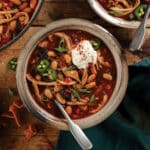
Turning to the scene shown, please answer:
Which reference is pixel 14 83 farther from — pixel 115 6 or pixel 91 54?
pixel 115 6

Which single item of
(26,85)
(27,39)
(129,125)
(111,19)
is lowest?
(129,125)

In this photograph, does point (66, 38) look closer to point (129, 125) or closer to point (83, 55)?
point (83, 55)

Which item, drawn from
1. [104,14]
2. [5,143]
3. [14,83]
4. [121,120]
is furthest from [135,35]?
[5,143]

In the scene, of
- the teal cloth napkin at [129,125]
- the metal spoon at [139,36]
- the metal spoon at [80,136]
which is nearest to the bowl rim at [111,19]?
the metal spoon at [139,36]

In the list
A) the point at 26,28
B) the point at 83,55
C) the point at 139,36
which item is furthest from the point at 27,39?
the point at 139,36

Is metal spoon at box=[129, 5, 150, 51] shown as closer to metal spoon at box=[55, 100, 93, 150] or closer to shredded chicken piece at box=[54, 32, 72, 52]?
shredded chicken piece at box=[54, 32, 72, 52]

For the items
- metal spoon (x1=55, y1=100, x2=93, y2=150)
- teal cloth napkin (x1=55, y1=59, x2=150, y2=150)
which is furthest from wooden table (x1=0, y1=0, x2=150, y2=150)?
metal spoon (x1=55, y1=100, x2=93, y2=150)
